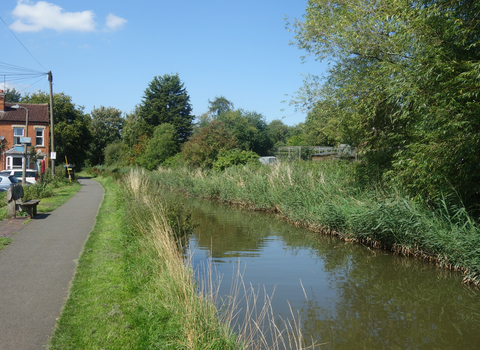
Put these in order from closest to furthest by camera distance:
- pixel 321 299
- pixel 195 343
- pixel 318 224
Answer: pixel 195 343
pixel 321 299
pixel 318 224

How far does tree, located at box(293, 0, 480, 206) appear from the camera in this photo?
8.98 metres

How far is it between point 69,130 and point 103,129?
93.7ft

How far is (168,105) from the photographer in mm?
68750

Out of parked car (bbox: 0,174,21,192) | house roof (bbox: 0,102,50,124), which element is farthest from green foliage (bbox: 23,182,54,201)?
house roof (bbox: 0,102,50,124)

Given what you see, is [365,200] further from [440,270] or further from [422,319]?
[422,319]

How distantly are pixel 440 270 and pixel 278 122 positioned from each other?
95.5 meters

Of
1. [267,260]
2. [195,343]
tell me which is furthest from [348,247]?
[195,343]

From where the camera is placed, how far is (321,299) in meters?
7.78

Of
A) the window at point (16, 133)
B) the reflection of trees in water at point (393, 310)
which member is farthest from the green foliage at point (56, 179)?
the reflection of trees in water at point (393, 310)

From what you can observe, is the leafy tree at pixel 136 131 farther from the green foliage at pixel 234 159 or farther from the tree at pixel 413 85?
the tree at pixel 413 85

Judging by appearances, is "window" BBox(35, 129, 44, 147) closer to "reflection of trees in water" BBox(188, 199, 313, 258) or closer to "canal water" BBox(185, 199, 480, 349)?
"reflection of trees in water" BBox(188, 199, 313, 258)

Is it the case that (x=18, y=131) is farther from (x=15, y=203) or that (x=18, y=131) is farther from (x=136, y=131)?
(x=15, y=203)

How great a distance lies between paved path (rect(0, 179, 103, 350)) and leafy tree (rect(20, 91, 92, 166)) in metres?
48.6

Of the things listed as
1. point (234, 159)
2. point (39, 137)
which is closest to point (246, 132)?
point (234, 159)
